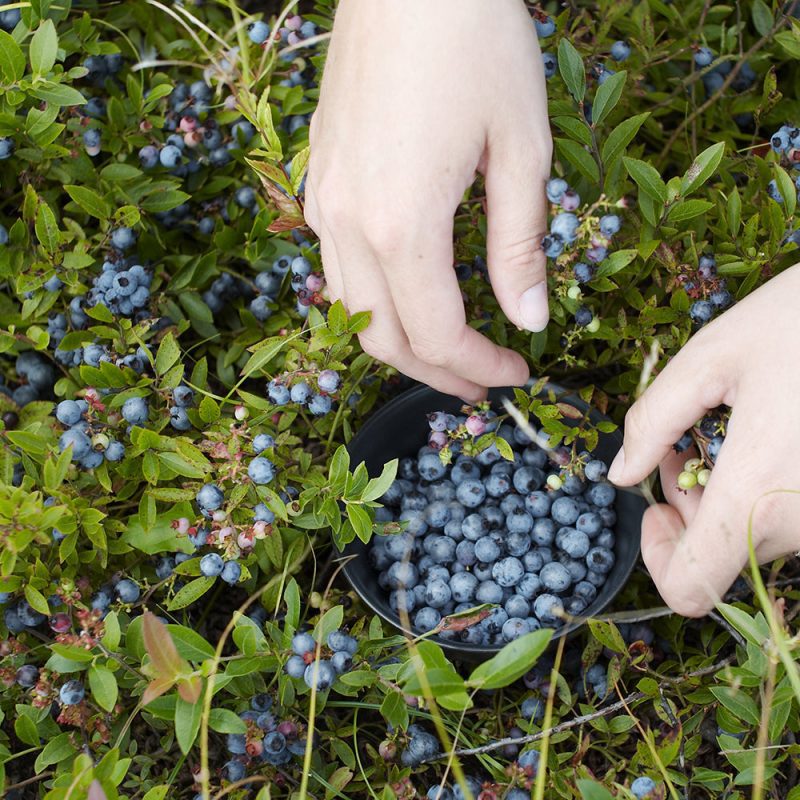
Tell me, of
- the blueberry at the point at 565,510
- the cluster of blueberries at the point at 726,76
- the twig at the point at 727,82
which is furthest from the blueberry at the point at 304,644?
the cluster of blueberries at the point at 726,76

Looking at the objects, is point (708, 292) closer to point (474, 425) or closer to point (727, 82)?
point (474, 425)

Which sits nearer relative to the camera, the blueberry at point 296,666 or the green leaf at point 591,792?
the green leaf at point 591,792

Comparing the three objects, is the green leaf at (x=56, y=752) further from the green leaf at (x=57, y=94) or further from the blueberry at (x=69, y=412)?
the green leaf at (x=57, y=94)

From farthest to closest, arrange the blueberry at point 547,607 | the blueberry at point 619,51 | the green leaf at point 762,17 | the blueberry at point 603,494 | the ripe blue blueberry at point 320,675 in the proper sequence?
1. the green leaf at point 762,17
2. the blueberry at point 619,51
3. the blueberry at point 603,494
4. the blueberry at point 547,607
5. the ripe blue blueberry at point 320,675

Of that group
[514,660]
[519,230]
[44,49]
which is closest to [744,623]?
[514,660]

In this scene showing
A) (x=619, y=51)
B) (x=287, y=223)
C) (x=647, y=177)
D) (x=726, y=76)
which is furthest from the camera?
(x=726, y=76)

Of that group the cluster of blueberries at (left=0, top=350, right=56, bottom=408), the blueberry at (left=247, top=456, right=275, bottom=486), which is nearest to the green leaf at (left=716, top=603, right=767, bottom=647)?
the blueberry at (left=247, top=456, right=275, bottom=486)

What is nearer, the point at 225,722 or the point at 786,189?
the point at 225,722

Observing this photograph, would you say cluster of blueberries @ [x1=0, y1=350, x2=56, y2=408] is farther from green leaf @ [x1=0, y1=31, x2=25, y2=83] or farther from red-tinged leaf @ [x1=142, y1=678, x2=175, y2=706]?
red-tinged leaf @ [x1=142, y1=678, x2=175, y2=706]
